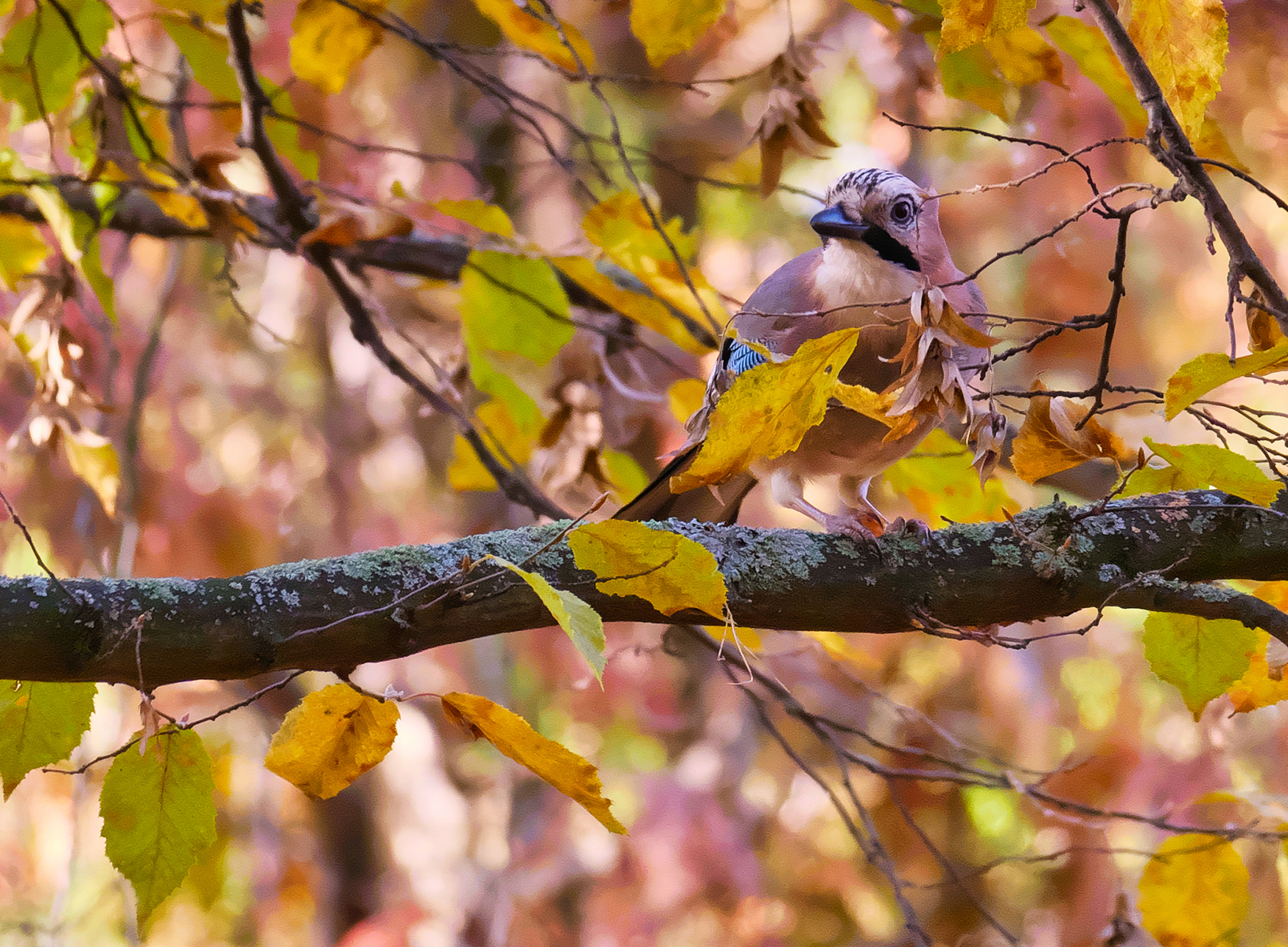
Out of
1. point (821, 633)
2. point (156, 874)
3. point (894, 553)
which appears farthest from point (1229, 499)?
point (156, 874)

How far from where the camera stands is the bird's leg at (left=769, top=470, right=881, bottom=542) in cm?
170

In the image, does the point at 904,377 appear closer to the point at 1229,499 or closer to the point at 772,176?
the point at 1229,499

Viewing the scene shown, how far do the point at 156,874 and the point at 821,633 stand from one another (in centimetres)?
109

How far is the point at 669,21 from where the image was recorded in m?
1.58

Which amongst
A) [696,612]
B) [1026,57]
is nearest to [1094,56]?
[1026,57]

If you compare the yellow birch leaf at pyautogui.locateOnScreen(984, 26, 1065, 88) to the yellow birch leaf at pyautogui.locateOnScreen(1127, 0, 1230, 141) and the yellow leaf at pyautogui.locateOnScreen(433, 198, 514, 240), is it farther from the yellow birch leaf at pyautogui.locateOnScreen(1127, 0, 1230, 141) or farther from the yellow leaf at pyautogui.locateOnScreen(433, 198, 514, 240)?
the yellow leaf at pyautogui.locateOnScreen(433, 198, 514, 240)

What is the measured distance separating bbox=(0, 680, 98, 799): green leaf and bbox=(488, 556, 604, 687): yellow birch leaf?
25.0 inches

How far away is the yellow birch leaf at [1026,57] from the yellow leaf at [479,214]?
887 millimetres

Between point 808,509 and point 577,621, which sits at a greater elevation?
point 577,621

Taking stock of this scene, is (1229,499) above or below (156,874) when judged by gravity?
above

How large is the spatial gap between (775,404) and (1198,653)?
2.55ft

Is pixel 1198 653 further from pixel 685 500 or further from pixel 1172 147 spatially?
pixel 685 500

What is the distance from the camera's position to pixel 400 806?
15.9 ft

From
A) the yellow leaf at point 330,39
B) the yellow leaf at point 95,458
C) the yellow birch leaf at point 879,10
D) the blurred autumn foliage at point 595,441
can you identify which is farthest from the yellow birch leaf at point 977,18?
the yellow leaf at point 95,458
